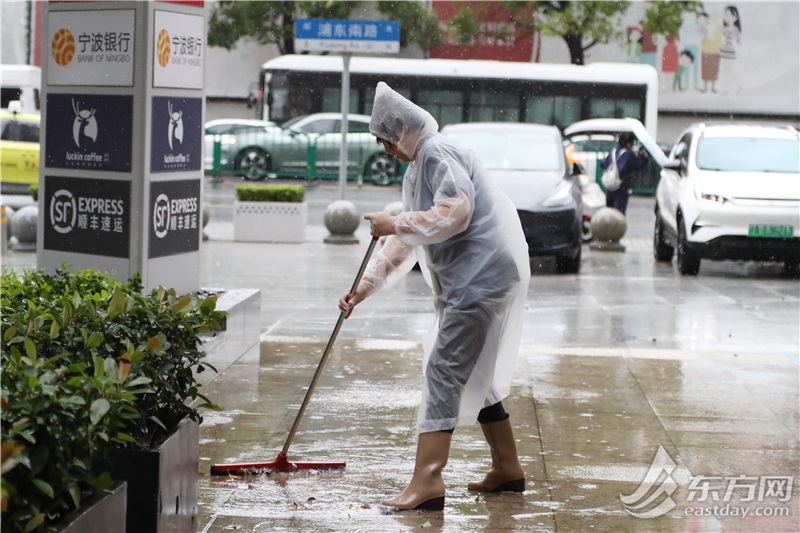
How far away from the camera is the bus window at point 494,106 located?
34625mm

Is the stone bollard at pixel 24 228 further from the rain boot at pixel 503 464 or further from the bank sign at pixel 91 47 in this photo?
the rain boot at pixel 503 464

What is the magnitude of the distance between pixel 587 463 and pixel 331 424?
145 cm

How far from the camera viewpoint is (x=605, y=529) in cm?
502

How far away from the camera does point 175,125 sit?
791 cm

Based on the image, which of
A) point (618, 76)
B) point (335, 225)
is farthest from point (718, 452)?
point (618, 76)

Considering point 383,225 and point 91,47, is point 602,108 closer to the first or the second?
point 91,47

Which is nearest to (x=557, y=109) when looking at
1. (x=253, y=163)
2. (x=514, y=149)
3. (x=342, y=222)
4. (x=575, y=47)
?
(x=575, y=47)

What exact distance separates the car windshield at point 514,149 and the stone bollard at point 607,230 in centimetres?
233

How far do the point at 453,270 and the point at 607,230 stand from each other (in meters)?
13.1

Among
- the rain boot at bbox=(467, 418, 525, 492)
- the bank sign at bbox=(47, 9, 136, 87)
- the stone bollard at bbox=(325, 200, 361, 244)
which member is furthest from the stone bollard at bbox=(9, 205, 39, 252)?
the rain boot at bbox=(467, 418, 525, 492)

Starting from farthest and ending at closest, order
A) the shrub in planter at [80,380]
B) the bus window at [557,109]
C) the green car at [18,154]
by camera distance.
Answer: the bus window at [557,109]
the green car at [18,154]
the shrub in planter at [80,380]

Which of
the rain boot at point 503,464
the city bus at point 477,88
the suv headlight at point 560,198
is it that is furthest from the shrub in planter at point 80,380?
the city bus at point 477,88

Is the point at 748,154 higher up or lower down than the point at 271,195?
higher up

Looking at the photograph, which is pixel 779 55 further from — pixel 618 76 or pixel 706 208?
pixel 706 208
